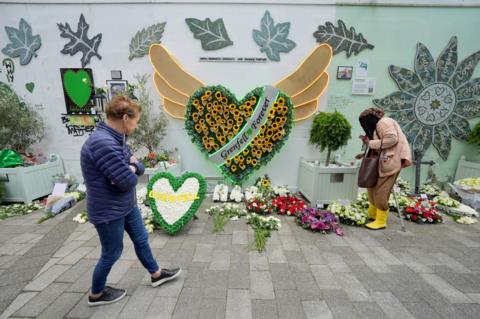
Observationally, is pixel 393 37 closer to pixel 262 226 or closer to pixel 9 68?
pixel 262 226

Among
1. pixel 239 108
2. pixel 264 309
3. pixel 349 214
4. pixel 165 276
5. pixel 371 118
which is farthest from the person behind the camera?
pixel 239 108

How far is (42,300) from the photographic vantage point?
6.32ft

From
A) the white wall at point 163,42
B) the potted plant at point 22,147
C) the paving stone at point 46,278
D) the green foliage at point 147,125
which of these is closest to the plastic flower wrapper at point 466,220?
the white wall at point 163,42

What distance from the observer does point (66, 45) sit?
13.8 ft

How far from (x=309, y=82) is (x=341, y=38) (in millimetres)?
1023

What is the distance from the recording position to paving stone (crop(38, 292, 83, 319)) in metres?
1.78

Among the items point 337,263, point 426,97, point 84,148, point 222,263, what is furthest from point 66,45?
point 426,97

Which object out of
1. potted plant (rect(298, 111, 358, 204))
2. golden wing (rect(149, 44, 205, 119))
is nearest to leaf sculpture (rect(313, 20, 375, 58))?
potted plant (rect(298, 111, 358, 204))

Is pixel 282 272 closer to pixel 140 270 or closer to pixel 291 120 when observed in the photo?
pixel 140 270

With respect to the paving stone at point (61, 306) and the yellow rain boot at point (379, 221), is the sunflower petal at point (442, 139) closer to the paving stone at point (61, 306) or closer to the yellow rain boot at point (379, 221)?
the yellow rain boot at point (379, 221)

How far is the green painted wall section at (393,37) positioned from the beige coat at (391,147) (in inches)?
59.8

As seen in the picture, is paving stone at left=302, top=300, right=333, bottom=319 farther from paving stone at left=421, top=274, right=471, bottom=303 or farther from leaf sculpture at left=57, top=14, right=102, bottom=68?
leaf sculpture at left=57, top=14, right=102, bottom=68

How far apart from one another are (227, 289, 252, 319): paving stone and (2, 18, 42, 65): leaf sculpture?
5.67m

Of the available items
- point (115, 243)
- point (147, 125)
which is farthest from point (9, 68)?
point (115, 243)
